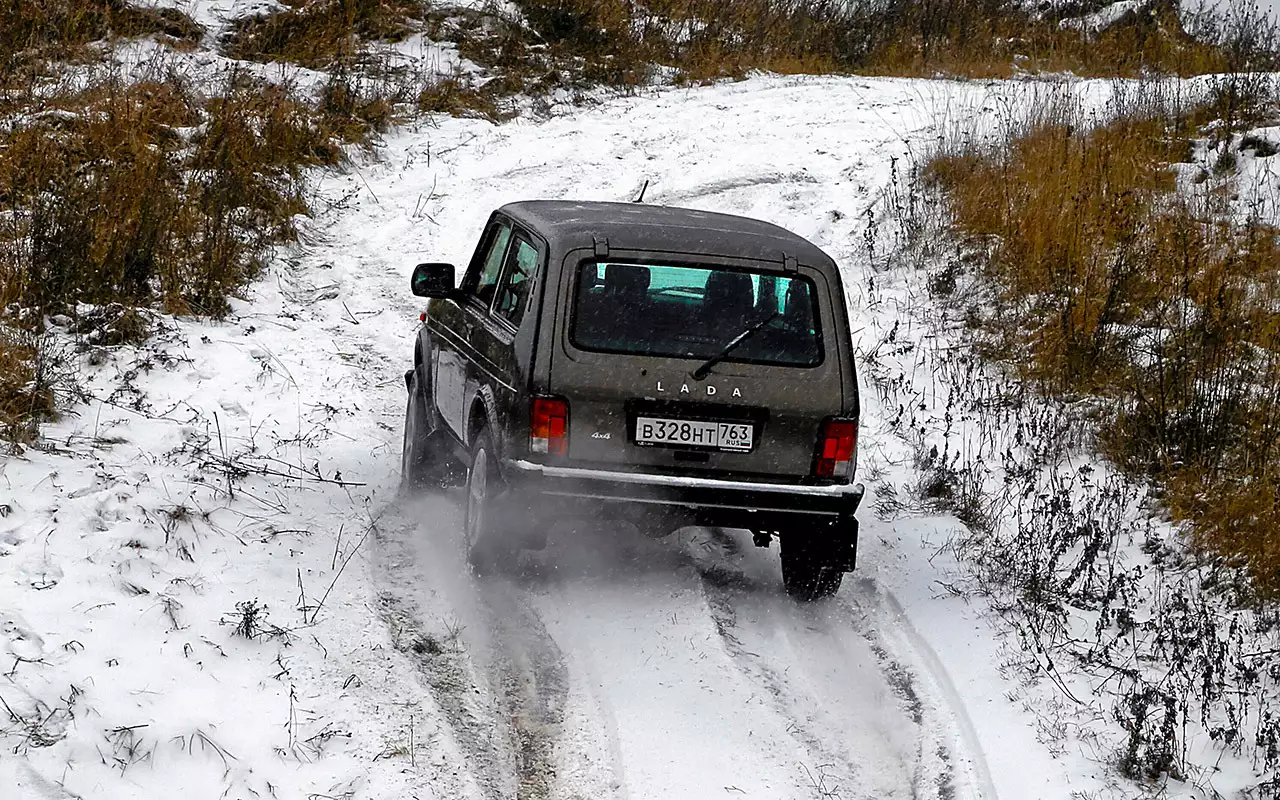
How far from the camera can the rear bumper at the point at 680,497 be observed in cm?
597

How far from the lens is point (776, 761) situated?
5105 mm

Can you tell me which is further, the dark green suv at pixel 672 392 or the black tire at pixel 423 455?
the black tire at pixel 423 455

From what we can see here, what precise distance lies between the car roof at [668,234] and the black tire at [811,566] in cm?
130

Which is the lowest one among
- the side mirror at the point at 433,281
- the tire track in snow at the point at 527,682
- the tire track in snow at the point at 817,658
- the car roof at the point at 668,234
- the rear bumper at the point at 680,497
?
the tire track in snow at the point at 817,658

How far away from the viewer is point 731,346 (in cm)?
611

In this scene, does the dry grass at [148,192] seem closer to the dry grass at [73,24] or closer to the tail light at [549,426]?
the dry grass at [73,24]

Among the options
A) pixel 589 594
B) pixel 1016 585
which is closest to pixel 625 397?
pixel 589 594

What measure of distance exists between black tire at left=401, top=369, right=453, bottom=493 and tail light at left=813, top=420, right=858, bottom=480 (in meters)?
2.35

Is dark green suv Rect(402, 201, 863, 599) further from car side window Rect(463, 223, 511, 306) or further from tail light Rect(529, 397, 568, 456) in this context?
car side window Rect(463, 223, 511, 306)

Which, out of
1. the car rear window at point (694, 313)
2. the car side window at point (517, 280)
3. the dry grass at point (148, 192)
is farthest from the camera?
the dry grass at point (148, 192)

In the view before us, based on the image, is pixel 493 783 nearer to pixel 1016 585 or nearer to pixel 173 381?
pixel 1016 585

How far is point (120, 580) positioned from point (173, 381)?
3.10 meters

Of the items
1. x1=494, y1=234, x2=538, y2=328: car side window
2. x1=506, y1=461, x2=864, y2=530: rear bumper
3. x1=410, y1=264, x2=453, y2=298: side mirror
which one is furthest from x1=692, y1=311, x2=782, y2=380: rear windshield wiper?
x1=410, y1=264, x2=453, y2=298: side mirror

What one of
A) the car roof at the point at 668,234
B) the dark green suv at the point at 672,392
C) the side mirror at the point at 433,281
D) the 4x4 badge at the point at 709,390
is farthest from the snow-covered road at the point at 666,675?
the car roof at the point at 668,234
